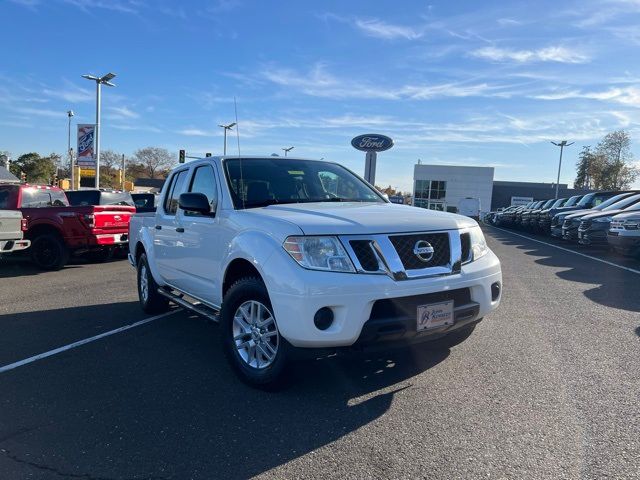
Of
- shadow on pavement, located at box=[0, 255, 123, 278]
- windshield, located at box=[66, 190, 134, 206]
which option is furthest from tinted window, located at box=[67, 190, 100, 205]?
shadow on pavement, located at box=[0, 255, 123, 278]

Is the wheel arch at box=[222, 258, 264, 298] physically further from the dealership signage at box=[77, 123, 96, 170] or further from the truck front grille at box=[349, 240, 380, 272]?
the dealership signage at box=[77, 123, 96, 170]

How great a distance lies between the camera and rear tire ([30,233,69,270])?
35.6 feet

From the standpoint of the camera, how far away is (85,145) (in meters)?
28.5

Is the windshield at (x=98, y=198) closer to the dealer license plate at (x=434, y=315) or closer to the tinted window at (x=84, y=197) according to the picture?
the tinted window at (x=84, y=197)

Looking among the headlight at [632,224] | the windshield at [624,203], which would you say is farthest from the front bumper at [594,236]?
the headlight at [632,224]

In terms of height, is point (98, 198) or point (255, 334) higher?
point (98, 198)

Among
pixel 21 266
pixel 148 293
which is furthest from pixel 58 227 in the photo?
pixel 148 293

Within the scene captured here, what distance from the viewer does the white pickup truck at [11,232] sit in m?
9.51

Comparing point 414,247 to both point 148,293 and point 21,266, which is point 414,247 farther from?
point 21,266

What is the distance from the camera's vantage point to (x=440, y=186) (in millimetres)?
57219

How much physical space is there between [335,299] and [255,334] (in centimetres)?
93

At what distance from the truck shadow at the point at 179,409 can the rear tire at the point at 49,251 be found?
6.65 metres

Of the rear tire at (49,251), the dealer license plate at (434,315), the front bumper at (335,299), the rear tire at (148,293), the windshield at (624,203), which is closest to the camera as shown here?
the front bumper at (335,299)

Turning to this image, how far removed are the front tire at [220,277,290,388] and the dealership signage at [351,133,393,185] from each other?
59.6ft
